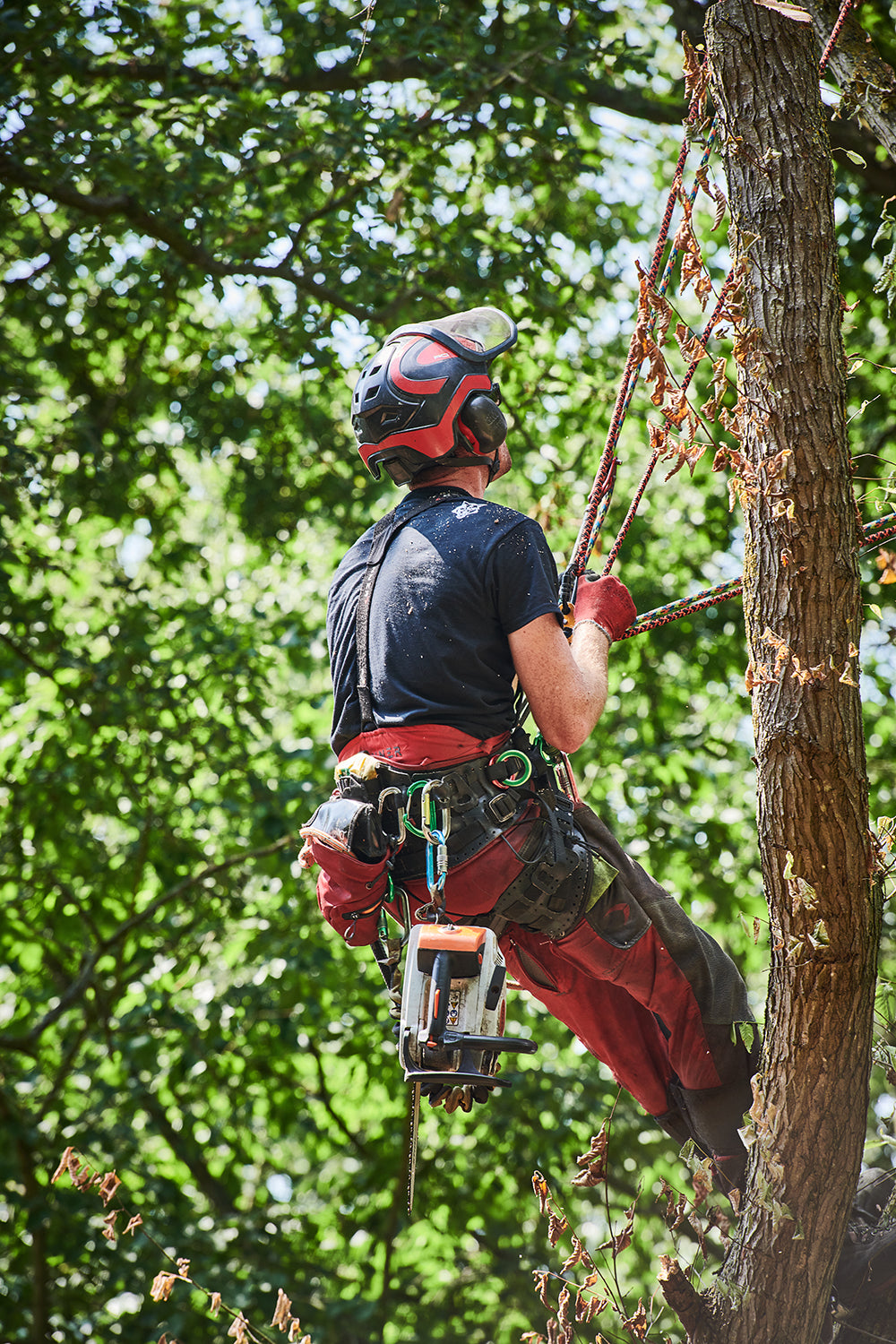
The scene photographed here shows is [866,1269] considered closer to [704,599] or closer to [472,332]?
[704,599]

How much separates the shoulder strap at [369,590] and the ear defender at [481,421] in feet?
0.42

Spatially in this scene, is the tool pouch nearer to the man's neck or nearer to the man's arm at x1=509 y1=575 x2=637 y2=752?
the man's arm at x1=509 y1=575 x2=637 y2=752

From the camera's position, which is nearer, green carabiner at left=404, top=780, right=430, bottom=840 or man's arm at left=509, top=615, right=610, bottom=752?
man's arm at left=509, top=615, right=610, bottom=752

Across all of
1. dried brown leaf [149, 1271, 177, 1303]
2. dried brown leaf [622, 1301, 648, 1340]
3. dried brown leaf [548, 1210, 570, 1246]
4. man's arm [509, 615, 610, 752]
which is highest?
man's arm [509, 615, 610, 752]

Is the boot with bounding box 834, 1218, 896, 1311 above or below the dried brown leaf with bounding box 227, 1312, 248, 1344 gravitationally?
above

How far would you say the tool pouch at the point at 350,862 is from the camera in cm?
259

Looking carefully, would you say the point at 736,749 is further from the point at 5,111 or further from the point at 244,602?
the point at 5,111

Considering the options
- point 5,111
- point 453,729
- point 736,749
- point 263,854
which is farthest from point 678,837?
point 5,111

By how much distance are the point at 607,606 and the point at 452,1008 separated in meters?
0.97

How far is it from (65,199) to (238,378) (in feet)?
6.24

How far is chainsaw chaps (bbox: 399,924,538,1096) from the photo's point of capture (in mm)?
2416

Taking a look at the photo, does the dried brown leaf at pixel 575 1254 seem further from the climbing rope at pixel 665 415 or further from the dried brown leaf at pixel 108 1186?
the climbing rope at pixel 665 415

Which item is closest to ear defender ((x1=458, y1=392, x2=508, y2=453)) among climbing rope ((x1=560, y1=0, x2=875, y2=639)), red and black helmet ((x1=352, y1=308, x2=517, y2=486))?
red and black helmet ((x1=352, y1=308, x2=517, y2=486))

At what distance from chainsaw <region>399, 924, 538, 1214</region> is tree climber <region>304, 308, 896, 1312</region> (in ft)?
0.60
